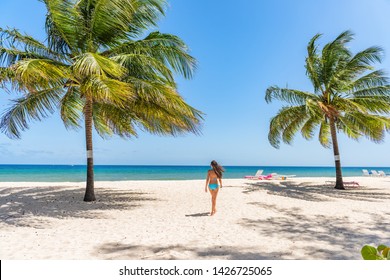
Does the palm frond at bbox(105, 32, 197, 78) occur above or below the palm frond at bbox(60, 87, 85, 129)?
above

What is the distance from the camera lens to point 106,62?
24.7ft

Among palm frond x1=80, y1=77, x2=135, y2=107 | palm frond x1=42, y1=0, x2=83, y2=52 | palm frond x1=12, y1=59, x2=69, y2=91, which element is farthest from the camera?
palm frond x1=42, y1=0, x2=83, y2=52

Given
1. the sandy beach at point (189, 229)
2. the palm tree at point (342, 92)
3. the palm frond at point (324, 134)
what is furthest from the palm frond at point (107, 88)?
the palm frond at point (324, 134)

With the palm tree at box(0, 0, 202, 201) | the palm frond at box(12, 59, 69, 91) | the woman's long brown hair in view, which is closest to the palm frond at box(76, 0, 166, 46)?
the palm tree at box(0, 0, 202, 201)

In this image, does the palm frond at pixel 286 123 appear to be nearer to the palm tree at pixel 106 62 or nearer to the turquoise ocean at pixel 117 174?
the palm tree at pixel 106 62

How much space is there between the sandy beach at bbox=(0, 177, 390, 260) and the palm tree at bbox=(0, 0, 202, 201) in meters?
2.49

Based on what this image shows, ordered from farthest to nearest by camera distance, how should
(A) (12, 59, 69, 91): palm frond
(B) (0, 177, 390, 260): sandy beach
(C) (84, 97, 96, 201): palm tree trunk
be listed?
(C) (84, 97, 96, 201): palm tree trunk < (A) (12, 59, 69, 91): palm frond < (B) (0, 177, 390, 260): sandy beach

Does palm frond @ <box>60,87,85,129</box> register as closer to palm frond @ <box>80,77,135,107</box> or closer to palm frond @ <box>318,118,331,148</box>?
palm frond @ <box>80,77,135,107</box>

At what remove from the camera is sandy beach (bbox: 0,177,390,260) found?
470 cm

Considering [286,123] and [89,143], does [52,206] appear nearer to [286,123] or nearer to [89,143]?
[89,143]

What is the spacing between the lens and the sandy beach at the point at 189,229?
15.4 feet

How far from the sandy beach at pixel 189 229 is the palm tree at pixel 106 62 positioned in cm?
249

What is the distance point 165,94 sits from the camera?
27.3ft

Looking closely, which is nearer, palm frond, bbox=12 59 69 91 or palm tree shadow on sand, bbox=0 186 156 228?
palm frond, bbox=12 59 69 91
